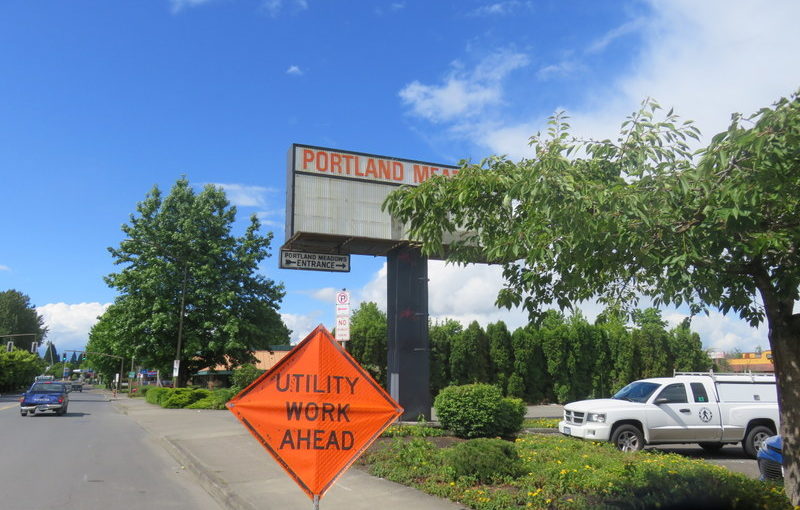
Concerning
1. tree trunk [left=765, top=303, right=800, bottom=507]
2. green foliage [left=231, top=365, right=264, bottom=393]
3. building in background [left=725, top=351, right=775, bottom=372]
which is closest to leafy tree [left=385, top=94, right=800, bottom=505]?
tree trunk [left=765, top=303, right=800, bottom=507]

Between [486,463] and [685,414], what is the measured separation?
7488 millimetres

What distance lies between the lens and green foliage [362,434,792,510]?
605 centimetres

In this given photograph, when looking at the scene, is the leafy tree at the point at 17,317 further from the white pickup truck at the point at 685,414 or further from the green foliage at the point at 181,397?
the white pickup truck at the point at 685,414

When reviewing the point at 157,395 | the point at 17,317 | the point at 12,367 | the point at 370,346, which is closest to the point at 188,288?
the point at 157,395

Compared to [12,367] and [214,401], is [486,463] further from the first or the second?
[12,367]

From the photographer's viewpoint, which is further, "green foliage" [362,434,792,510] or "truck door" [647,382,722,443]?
"truck door" [647,382,722,443]

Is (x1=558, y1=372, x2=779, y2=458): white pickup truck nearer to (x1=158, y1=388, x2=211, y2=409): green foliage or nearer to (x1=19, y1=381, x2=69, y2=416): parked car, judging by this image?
(x1=158, y1=388, x2=211, y2=409): green foliage

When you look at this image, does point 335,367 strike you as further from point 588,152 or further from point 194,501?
point 194,501

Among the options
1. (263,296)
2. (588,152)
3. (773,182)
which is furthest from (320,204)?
(263,296)

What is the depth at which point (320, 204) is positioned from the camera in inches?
699

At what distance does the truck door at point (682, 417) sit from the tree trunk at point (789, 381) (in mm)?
7804

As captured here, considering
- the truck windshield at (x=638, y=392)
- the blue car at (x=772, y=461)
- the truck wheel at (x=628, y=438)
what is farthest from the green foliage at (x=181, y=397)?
the blue car at (x=772, y=461)

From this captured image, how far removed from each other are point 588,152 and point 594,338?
26277 mm

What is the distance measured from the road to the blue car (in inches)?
289
